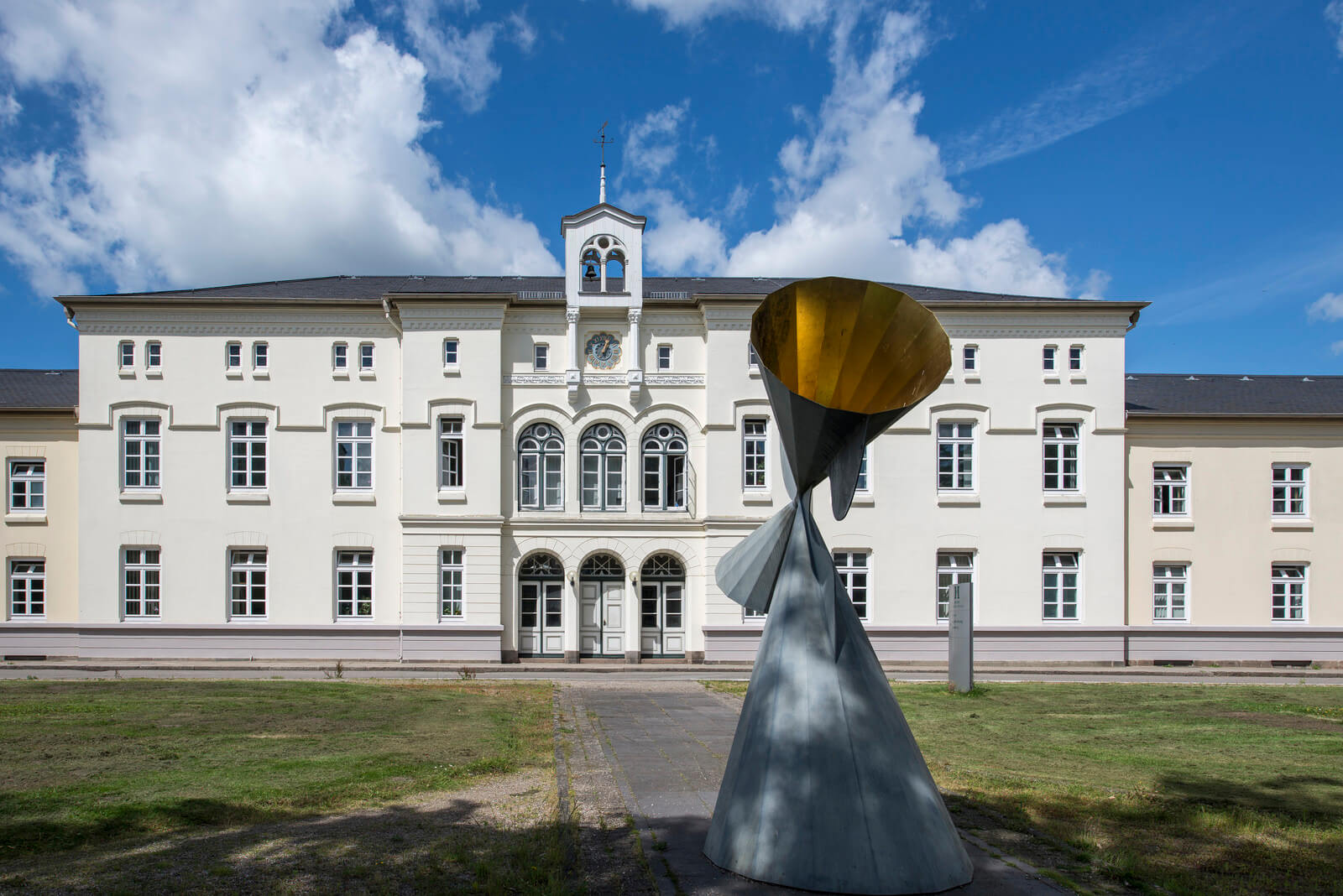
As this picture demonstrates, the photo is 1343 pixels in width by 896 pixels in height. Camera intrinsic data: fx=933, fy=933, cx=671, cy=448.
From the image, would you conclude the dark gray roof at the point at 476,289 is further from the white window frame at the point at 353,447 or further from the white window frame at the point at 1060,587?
the white window frame at the point at 1060,587

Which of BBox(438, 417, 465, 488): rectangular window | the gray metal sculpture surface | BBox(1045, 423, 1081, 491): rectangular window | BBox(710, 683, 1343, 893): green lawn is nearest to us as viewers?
the gray metal sculpture surface

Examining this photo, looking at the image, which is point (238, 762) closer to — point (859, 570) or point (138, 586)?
point (138, 586)

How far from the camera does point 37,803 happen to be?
815 cm

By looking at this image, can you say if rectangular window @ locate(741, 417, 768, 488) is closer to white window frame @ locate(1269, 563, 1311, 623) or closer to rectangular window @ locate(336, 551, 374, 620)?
rectangular window @ locate(336, 551, 374, 620)

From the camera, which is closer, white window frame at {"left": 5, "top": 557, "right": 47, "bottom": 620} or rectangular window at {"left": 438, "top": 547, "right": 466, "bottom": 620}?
rectangular window at {"left": 438, "top": 547, "right": 466, "bottom": 620}

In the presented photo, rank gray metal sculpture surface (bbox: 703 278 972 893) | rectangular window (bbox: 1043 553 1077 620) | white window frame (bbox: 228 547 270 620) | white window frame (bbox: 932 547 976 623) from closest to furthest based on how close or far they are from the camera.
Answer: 1. gray metal sculpture surface (bbox: 703 278 972 893)
2. white window frame (bbox: 228 547 270 620)
3. white window frame (bbox: 932 547 976 623)
4. rectangular window (bbox: 1043 553 1077 620)

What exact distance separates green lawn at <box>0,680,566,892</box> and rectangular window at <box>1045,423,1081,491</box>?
643 inches

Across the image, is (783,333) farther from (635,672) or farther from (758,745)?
(635,672)

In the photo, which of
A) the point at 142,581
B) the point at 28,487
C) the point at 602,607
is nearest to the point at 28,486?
the point at 28,487

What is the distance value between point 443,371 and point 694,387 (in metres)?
6.89

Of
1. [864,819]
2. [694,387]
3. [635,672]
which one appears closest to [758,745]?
[864,819]

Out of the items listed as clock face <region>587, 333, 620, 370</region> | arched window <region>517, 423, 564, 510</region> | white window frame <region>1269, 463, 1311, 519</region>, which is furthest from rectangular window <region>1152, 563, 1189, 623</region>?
arched window <region>517, 423, 564, 510</region>

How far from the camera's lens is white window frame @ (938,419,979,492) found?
85.7ft

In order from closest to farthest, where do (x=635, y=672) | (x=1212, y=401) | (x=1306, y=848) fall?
(x=1306, y=848), (x=635, y=672), (x=1212, y=401)
